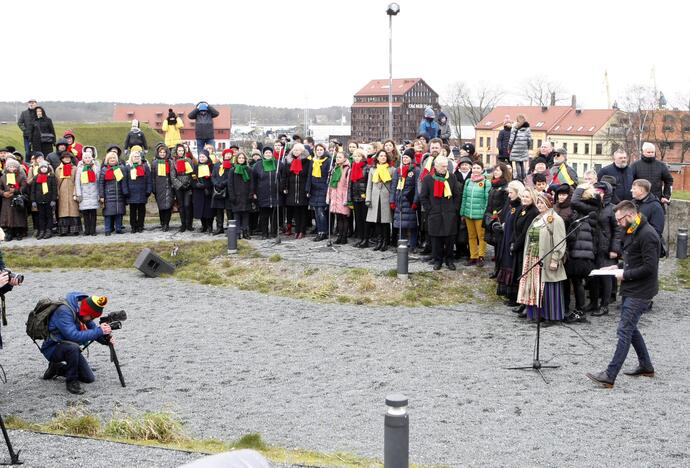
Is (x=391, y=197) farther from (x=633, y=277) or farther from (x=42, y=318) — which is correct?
(x=42, y=318)

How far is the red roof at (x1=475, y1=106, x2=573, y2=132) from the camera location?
92.2 metres

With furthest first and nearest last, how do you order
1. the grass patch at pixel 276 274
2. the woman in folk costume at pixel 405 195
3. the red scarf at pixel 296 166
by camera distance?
the red scarf at pixel 296 166, the woman in folk costume at pixel 405 195, the grass patch at pixel 276 274

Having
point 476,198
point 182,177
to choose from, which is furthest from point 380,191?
point 182,177

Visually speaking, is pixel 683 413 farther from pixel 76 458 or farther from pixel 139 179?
pixel 139 179

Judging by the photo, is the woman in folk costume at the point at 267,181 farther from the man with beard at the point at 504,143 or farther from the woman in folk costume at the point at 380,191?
the man with beard at the point at 504,143

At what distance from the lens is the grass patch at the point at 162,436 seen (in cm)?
722

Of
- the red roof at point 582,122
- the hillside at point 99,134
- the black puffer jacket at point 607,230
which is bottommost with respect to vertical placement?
the black puffer jacket at point 607,230

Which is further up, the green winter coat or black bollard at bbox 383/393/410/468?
the green winter coat

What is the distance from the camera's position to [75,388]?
9.40m

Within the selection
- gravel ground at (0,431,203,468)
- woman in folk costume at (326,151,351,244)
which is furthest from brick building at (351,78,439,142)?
gravel ground at (0,431,203,468)

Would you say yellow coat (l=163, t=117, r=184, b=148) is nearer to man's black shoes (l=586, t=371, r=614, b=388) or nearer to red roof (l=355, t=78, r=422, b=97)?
man's black shoes (l=586, t=371, r=614, b=388)

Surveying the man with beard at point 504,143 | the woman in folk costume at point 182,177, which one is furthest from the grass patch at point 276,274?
the man with beard at point 504,143

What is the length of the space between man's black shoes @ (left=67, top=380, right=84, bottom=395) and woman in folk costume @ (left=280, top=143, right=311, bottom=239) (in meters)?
8.86

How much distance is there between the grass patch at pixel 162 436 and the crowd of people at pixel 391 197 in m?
4.50
